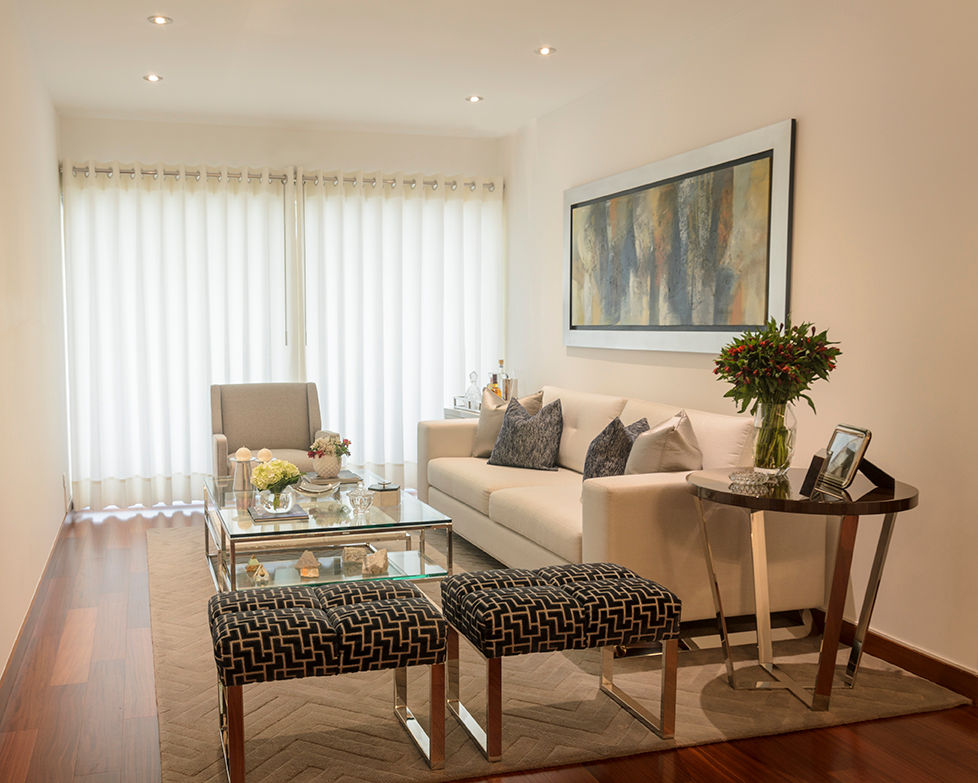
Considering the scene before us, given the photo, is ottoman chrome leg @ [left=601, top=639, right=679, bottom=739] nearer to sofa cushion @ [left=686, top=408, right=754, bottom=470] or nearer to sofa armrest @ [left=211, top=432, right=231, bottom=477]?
sofa cushion @ [left=686, top=408, right=754, bottom=470]

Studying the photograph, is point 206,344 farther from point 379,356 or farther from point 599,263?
point 599,263

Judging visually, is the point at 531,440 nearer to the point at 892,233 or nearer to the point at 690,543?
the point at 690,543

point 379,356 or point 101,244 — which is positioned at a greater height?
point 101,244

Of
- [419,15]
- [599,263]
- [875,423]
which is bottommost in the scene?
[875,423]

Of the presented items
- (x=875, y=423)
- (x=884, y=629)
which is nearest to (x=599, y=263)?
(x=875, y=423)

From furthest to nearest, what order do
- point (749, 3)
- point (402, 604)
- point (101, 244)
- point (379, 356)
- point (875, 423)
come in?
1. point (379, 356)
2. point (101, 244)
3. point (749, 3)
4. point (875, 423)
5. point (402, 604)

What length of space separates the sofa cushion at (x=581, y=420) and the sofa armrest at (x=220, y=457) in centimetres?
184

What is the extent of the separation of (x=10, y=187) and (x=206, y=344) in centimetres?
271

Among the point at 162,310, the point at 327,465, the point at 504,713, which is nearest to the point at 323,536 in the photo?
the point at 327,465

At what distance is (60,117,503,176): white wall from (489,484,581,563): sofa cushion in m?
3.25

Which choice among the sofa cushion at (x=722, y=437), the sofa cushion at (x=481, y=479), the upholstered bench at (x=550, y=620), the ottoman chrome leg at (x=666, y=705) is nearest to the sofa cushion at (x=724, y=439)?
the sofa cushion at (x=722, y=437)

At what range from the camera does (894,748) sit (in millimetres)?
2711

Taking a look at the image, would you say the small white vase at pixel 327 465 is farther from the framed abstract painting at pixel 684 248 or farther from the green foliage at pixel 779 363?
the green foliage at pixel 779 363

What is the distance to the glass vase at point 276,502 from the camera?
3.95 metres
